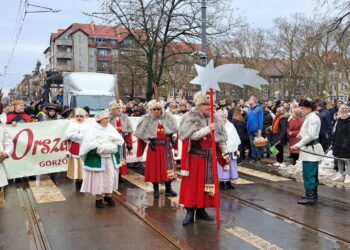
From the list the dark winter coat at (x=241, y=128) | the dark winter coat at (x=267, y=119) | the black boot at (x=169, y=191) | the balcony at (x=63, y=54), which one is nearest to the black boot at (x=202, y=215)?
the black boot at (x=169, y=191)

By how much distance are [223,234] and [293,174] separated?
226 inches

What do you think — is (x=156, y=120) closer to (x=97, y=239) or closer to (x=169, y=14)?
(x=97, y=239)

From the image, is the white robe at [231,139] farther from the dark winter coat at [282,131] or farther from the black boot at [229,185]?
the dark winter coat at [282,131]

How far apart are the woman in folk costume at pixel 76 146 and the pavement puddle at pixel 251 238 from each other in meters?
4.46

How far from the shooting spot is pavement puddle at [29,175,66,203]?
8.52 meters

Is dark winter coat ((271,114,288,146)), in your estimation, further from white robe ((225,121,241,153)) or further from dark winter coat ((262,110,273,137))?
white robe ((225,121,241,153))

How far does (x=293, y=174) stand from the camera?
36.9 feet

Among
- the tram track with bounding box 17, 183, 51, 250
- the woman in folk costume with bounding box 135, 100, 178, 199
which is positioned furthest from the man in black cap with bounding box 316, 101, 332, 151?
the tram track with bounding box 17, 183, 51, 250

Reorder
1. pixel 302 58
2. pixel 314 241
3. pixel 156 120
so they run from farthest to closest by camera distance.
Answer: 1. pixel 302 58
2. pixel 156 120
3. pixel 314 241

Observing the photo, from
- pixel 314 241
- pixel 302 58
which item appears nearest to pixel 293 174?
pixel 314 241

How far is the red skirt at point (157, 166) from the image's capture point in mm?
8578

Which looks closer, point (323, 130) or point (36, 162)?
point (36, 162)

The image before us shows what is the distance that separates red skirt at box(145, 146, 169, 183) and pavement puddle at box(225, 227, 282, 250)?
2.53m

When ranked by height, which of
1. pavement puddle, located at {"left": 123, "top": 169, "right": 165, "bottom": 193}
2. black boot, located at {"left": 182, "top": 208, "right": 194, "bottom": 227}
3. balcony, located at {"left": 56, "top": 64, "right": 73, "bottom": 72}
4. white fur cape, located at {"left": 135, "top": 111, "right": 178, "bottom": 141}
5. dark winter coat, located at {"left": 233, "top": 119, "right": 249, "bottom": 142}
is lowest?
pavement puddle, located at {"left": 123, "top": 169, "right": 165, "bottom": 193}
